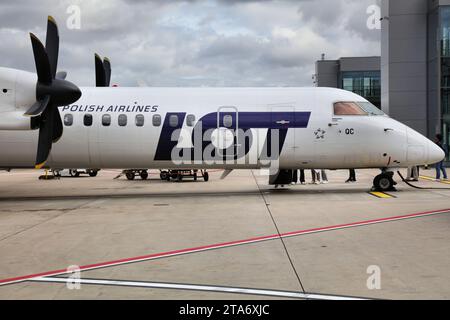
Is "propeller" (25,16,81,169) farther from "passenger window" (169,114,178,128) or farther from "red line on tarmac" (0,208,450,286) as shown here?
"red line on tarmac" (0,208,450,286)

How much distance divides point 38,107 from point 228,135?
634 cm

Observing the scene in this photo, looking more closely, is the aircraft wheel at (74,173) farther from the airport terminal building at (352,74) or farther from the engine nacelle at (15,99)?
the airport terminal building at (352,74)

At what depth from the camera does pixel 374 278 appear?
6.69 meters

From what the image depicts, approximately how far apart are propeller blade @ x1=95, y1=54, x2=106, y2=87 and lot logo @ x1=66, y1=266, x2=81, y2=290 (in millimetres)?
13748

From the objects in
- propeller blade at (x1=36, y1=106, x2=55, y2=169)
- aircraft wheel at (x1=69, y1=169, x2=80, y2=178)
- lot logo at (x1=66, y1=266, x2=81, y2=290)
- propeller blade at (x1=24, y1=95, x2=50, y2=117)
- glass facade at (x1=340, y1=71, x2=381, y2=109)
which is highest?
glass facade at (x1=340, y1=71, x2=381, y2=109)

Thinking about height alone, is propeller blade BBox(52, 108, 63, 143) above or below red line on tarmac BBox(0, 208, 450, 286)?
above

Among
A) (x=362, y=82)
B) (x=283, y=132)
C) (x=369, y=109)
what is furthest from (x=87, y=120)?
(x=362, y=82)

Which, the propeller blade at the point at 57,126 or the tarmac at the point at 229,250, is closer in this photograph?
the tarmac at the point at 229,250

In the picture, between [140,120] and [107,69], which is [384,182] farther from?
[107,69]

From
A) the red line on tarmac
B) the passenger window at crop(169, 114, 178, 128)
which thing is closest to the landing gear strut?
the red line on tarmac

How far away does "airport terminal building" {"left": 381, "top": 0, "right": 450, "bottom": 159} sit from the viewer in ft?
125

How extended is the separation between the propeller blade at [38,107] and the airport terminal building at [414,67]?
3080cm

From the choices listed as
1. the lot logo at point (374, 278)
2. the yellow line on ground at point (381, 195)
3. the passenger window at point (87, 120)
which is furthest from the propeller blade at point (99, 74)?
the lot logo at point (374, 278)

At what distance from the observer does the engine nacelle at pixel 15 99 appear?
15453 mm
